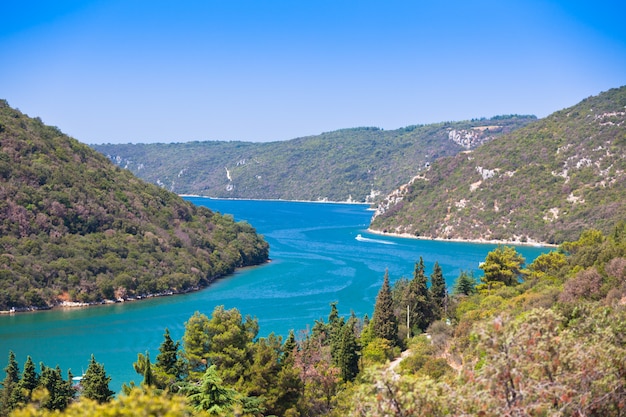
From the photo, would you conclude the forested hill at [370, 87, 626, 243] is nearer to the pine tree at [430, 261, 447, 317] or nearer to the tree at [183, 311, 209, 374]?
the pine tree at [430, 261, 447, 317]

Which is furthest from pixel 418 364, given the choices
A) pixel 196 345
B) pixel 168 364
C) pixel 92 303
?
pixel 92 303

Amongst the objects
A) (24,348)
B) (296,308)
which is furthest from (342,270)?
(24,348)

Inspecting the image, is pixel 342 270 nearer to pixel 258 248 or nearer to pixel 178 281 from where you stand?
pixel 258 248

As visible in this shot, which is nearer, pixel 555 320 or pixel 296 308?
pixel 555 320

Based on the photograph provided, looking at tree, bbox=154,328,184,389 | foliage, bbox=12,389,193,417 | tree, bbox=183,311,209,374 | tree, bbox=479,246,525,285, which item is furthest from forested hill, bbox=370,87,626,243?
foliage, bbox=12,389,193,417

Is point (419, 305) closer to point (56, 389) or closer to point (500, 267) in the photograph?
point (500, 267)

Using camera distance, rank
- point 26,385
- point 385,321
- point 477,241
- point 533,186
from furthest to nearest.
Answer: point 533,186 → point 477,241 → point 385,321 → point 26,385
